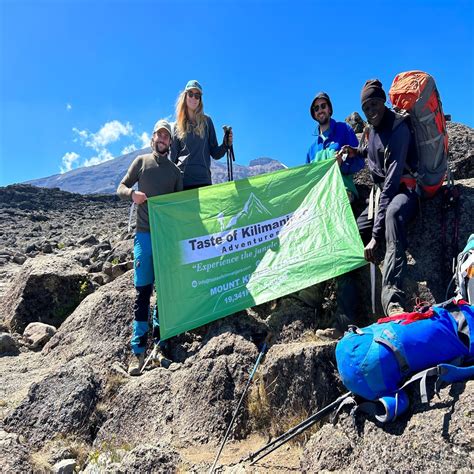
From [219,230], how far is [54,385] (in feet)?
10.1

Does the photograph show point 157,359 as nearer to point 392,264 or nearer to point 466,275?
point 392,264

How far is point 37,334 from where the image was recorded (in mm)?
8984

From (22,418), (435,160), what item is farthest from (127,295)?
(435,160)

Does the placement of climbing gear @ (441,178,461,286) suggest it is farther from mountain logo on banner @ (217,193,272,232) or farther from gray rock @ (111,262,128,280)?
gray rock @ (111,262,128,280)

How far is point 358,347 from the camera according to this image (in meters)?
3.98

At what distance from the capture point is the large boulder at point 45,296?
9.71 meters

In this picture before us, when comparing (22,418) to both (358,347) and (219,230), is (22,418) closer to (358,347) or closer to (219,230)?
(219,230)

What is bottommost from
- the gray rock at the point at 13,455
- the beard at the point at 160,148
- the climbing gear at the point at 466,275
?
the gray rock at the point at 13,455

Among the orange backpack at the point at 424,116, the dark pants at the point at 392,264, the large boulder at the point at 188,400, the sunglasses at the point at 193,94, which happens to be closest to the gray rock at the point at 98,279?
the large boulder at the point at 188,400

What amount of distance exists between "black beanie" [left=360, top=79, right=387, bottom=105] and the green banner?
141 cm

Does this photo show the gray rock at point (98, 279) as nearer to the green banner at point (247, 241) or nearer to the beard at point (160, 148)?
the green banner at point (247, 241)

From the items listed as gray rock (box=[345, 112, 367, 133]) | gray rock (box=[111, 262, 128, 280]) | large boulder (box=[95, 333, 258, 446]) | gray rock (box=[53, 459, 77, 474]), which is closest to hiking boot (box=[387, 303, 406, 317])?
large boulder (box=[95, 333, 258, 446])

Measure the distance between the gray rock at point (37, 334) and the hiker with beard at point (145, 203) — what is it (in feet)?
9.92

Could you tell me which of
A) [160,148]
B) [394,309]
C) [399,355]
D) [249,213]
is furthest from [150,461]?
[160,148]
